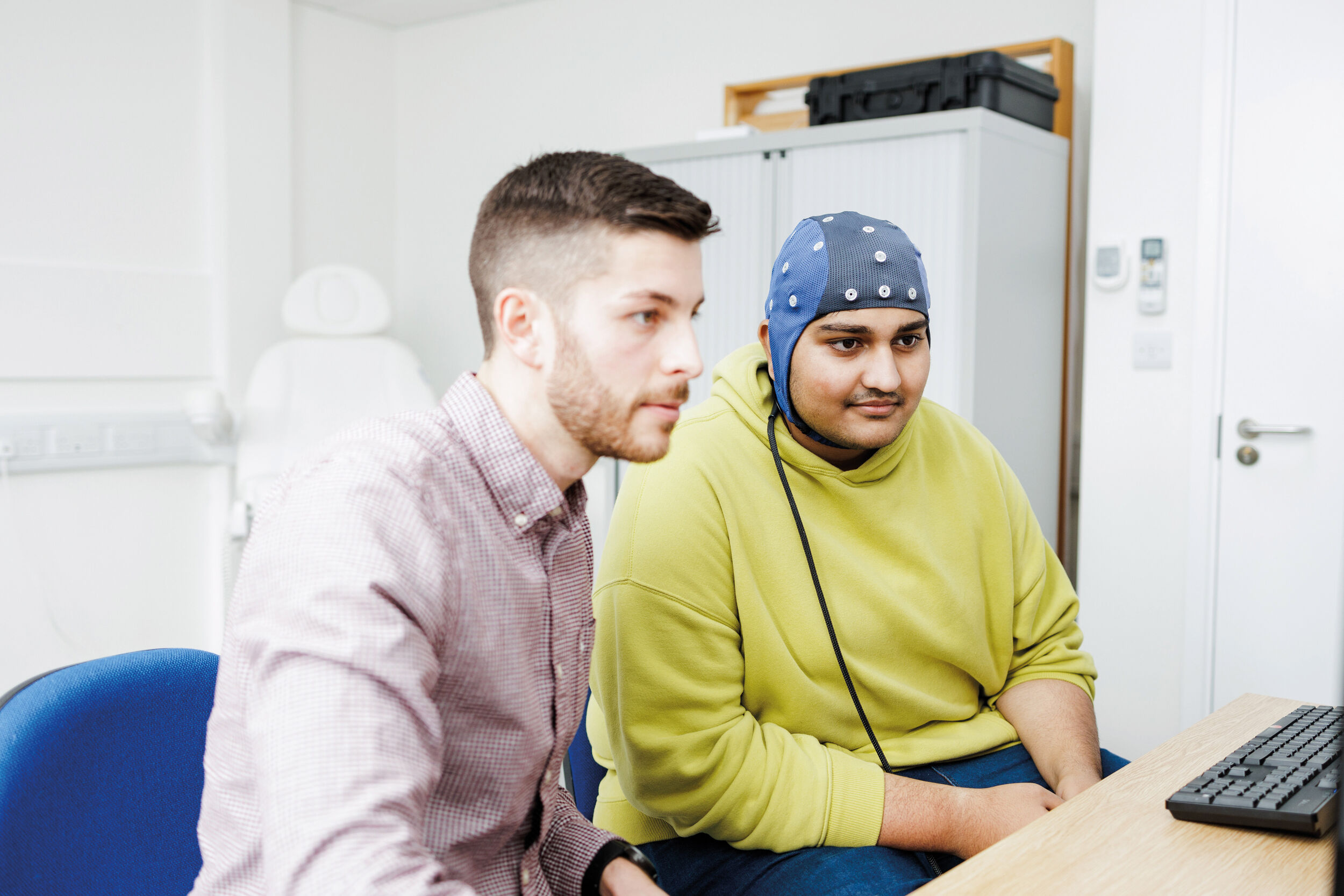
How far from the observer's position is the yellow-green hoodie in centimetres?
120

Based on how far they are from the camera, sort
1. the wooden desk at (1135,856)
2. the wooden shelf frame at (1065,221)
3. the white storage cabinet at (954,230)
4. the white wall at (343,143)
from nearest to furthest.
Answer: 1. the wooden desk at (1135,856)
2. the white storage cabinet at (954,230)
3. the wooden shelf frame at (1065,221)
4. the white wall at (343,143)

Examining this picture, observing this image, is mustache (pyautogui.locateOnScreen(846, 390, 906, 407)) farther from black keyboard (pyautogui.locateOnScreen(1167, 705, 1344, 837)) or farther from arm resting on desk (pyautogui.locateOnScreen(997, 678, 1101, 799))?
black keyboard (pyautogui.locateOnScreen(1167, 705, 1344, 837))

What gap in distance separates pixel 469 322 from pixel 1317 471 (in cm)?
291

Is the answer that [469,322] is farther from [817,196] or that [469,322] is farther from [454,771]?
[454,771]

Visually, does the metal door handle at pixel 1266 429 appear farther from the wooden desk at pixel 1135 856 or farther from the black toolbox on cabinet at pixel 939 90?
the wooden desk at pixel 1135 856

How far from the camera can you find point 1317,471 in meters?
2.49

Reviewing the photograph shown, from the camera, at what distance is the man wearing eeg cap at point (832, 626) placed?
1201mm

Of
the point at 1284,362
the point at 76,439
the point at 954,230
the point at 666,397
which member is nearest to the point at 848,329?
the point at 666,397

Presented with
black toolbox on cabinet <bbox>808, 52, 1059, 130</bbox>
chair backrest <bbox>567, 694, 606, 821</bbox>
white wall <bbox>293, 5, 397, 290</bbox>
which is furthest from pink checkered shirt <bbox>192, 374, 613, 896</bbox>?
white wall <bbox>293, 5, 397, 290</bbox>

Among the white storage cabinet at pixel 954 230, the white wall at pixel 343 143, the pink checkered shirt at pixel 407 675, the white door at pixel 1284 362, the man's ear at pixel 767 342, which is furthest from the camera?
the white wall at pixel 343 143

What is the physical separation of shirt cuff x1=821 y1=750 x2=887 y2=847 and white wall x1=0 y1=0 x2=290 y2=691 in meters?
2.85

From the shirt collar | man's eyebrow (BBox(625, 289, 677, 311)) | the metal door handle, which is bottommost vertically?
the metal door handle

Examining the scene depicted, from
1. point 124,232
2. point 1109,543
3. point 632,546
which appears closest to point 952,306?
point 1109,543

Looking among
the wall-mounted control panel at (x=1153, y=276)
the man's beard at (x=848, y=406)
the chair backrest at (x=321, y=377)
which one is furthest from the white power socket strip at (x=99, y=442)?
the wall-mounted control panel at (x=1153, y=276)
